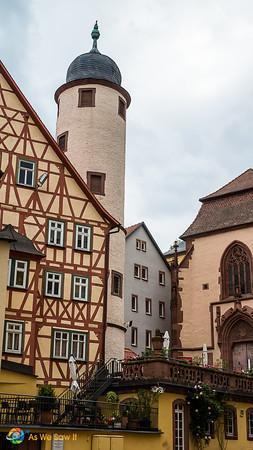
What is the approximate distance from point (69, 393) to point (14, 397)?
198 inches

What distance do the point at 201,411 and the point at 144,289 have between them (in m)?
21.7

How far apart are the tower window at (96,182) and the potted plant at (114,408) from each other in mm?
12425

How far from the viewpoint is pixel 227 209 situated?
4731 centimetres

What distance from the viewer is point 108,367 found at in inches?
1213

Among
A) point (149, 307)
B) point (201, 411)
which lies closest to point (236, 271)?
point (149, 307)

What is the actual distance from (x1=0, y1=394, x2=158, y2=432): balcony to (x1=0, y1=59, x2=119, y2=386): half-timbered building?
4474 millimetres

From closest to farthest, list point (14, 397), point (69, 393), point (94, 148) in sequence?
point (14, 397)
point (69, 393)
point (94, 148)

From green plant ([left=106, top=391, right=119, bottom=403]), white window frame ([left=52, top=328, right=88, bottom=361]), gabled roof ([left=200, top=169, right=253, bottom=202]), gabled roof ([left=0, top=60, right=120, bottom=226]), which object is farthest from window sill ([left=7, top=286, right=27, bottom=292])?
gabled roof ([left=200, top=169, right=253, bottom=202])

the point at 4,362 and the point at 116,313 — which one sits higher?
the point at 116,313

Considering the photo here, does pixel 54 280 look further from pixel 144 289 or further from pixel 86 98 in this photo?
pixel 144 289

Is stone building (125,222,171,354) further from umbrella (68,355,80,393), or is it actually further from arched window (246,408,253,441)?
umbrella (68,355,80,393)

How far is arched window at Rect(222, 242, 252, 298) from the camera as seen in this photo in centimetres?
4412

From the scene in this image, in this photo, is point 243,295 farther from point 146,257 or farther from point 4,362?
point 4,362

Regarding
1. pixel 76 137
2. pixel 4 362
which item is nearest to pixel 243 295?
pixel 76 137
